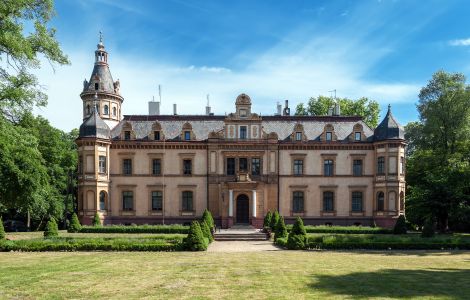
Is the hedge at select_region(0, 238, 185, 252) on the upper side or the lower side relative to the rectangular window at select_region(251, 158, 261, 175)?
lower

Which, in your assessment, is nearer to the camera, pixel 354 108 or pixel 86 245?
pixel 86 245

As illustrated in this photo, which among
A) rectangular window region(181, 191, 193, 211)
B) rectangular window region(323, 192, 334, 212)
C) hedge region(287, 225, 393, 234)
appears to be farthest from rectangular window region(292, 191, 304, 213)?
rectangular window region(181, 191, 193, 211)

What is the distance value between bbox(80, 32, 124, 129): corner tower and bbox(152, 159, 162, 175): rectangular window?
7564 millimetres

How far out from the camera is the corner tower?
47.3 m

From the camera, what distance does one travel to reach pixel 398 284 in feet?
45.4

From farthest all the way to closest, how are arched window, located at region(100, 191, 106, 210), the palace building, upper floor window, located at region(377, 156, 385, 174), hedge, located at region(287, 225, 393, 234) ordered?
1. the palace building
2. upper floor window, located at region(377, 156, 385, 174)
3. arched window, located at region(100, 191, 106, 210)
4. hedge, located at region(287, 225, 393, 234)

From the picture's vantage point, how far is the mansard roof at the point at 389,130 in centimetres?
4191

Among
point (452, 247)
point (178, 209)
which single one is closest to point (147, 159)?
point (178, 209)

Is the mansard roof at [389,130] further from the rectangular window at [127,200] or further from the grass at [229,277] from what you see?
the rectangular window at [127,200]

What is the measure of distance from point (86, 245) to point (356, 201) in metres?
28.1

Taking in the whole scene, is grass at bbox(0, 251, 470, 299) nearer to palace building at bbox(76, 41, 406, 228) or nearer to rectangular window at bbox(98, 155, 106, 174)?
rectangular window at bbox(98, 155, 106, 174)

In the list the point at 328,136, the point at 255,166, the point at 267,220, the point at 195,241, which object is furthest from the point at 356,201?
the point at 195,241

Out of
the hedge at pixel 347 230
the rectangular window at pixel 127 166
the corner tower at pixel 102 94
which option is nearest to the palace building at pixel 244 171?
the rectangular window at pixel 127 166

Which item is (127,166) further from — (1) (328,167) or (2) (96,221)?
(1) (328,167)
